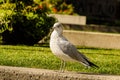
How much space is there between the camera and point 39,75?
834 centimetres

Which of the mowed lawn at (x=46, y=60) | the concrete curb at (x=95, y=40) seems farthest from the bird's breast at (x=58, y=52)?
the concrete curb at (x=95, y=40)

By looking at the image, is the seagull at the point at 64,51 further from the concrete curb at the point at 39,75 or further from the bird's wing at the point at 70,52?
the concrete curb at the point at 39,75

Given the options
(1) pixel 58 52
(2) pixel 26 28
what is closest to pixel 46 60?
(1) pixel 58 52

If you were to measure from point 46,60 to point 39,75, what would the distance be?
237 centimetres

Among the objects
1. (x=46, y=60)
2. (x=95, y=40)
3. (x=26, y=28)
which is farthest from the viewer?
(x=95, y=40)

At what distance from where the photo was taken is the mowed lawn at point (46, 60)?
9.93 meters

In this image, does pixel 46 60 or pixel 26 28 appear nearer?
pixel 46 60

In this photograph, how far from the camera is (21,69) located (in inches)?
336

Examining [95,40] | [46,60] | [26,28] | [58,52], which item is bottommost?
[95,40]

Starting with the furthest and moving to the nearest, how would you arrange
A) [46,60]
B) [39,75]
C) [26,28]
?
[26,28] → [46,60] → [39,75]

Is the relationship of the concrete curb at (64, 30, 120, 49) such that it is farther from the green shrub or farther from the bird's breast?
the bird's breast

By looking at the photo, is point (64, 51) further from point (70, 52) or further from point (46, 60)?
point (46, 60)

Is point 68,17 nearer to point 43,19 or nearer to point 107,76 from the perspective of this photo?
point 43,19

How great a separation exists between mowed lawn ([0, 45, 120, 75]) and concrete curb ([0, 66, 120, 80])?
4.26 ft
